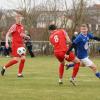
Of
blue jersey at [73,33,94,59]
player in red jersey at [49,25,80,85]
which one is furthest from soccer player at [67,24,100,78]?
player in red jersey at [49,25,80,85]

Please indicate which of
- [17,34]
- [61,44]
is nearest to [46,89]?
[61,44]

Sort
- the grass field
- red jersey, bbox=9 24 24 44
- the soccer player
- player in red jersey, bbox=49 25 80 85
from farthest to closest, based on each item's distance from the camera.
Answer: red jersey, bbox=9 24 24 44, player in red jersey, bbox=49 25 80 85, the soccer player, the grass field

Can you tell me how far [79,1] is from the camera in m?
40.5

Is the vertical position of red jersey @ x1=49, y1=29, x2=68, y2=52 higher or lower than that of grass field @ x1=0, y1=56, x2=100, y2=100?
higher

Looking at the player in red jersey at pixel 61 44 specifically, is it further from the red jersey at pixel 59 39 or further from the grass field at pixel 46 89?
the grass field at pixel 46 89

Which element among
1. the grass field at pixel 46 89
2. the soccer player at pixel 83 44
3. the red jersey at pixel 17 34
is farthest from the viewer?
the red jersey at pixel 17 34

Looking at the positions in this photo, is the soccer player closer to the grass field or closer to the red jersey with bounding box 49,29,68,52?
the red jersey with bounding box 49,29,68,52

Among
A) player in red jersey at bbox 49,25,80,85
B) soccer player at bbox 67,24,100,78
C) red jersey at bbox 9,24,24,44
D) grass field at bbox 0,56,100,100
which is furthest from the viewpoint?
red jersey at bbox 9,24,24,44

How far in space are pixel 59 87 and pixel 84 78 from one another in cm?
282

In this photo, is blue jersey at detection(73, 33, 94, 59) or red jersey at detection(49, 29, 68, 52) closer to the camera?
blue jersey at detection(73, 33, 94, 59)

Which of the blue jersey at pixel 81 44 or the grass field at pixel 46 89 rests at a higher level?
the blue jersey at pixel 81 44

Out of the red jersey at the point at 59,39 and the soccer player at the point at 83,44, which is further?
the red jersey at the point at 59,39

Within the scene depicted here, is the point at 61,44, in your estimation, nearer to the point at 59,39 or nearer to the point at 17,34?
the point at 59,39

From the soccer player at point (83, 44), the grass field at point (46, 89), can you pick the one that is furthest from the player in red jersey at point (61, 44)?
the grass field at point (46, 89)
